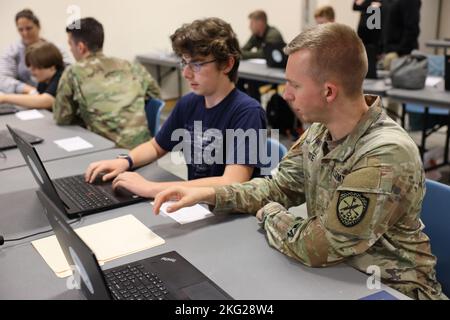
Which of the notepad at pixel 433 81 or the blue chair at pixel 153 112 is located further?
the notepad at pixel 433 81

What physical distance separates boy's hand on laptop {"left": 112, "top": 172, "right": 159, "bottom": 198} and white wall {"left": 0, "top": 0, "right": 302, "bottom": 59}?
4067 mm

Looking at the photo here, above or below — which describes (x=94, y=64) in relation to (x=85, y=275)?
above

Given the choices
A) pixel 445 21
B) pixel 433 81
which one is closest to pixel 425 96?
pixel 433 81

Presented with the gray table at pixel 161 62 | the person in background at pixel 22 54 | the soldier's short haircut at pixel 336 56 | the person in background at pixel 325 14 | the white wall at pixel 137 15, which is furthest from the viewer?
the gray table at pixel 161 62

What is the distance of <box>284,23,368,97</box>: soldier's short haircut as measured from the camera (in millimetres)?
1201

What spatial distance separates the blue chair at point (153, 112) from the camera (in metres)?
2.93

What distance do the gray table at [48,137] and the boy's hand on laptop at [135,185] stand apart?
22.5 inches

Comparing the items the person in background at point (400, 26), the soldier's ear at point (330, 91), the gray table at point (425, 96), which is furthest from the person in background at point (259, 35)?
the soldier's ear at point (330, 91)

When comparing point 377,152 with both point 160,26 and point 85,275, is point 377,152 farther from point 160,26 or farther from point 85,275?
point 160,26

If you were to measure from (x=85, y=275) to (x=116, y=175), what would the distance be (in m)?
0.93

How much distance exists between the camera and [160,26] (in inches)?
239

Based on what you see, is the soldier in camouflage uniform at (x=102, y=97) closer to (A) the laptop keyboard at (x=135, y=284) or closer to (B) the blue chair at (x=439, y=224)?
(A) the laptop keyboard at (x=135, y=284)
